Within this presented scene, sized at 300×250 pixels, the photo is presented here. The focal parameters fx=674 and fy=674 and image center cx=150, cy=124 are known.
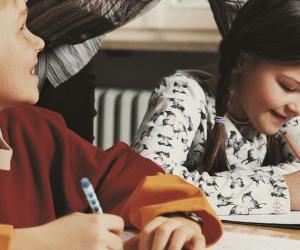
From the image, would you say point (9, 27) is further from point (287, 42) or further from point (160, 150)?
point (287, 42)

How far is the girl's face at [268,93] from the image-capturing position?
130 cm

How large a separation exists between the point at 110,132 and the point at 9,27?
1635mm

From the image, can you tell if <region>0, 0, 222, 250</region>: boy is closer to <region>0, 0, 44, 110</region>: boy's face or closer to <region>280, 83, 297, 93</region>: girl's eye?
<region>0, 0, 44, 110</region>: boy's face

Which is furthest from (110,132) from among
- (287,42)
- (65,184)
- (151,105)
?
(65,184)

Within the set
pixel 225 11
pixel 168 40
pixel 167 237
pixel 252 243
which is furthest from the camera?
pixel 168 40

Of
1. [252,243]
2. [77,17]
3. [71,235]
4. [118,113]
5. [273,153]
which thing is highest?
[77,17]

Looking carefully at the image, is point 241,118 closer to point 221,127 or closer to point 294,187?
point 221,127

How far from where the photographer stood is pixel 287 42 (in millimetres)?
1256

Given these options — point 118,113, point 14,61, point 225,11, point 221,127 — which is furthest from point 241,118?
point 118,113

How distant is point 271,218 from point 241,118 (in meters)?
0.37

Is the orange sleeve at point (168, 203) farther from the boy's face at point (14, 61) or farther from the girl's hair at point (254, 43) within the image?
the girl's hair at point (254, 43)

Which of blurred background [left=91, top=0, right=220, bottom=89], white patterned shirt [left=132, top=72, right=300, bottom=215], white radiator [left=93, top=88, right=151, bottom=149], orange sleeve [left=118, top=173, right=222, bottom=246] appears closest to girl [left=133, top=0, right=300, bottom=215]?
white patterned shirt [left=132, top=72, right=300, bottom=215]

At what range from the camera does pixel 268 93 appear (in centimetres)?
132

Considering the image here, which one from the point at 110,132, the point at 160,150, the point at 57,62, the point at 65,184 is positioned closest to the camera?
the point at 65,184
